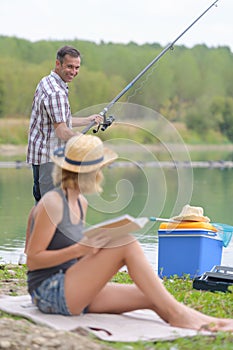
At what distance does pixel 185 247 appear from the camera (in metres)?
4.98

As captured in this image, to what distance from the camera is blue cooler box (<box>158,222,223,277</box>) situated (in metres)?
4.94

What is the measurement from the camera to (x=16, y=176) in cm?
1816

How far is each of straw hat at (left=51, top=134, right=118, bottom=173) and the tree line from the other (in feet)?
112

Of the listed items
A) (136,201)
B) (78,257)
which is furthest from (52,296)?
(136,201)

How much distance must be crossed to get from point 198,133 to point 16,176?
2836cm

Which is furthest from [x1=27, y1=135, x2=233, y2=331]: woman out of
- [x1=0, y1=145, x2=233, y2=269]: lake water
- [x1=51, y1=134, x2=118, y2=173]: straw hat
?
[x1=0, y1=145, x2=233, y2=269]: lake water

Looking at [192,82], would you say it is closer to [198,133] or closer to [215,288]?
[198,133]

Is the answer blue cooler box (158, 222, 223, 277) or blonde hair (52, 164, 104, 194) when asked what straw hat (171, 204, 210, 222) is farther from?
blonde hair (52, 164, 104, 194)

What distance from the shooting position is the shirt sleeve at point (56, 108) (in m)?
4.59

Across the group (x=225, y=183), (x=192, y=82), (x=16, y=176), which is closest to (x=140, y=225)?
(x=225, y=183)

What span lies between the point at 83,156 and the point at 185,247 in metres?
1.77

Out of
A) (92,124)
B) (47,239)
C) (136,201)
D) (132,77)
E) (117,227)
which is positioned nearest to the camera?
(117,227)

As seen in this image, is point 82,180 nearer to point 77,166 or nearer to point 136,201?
point 77,166

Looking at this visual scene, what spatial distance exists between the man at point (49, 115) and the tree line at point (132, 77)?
107 ft
